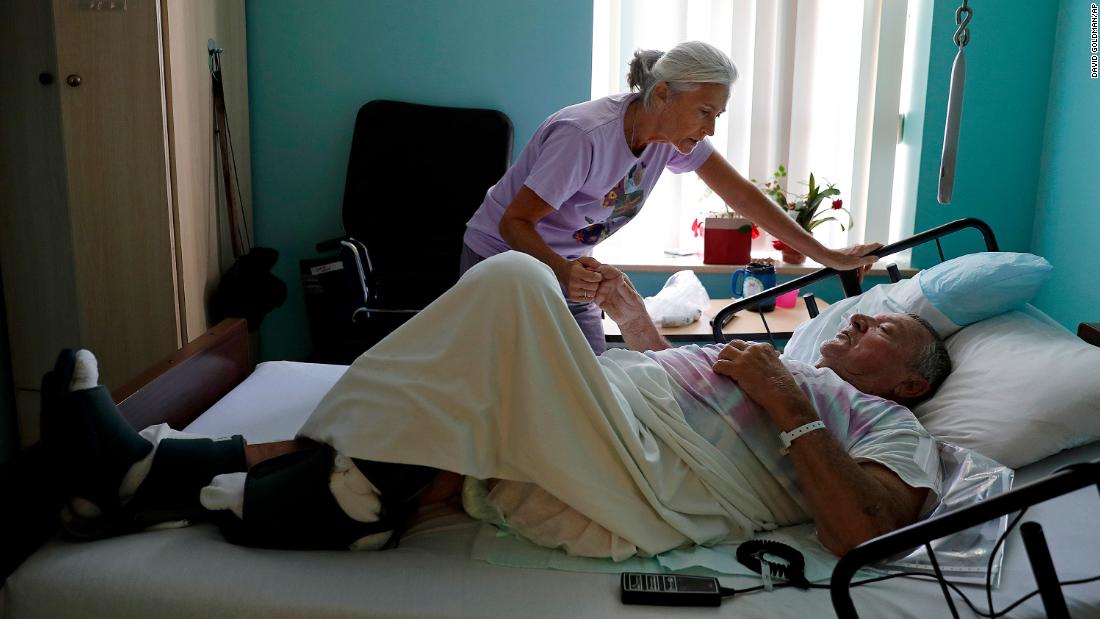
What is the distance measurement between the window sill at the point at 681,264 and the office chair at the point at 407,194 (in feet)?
2.13

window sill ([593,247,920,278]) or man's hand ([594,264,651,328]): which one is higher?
man's hand ([594,264,651,328])

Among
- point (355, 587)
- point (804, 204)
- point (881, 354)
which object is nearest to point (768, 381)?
point (881, 354)

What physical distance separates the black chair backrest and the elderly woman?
0.81 m

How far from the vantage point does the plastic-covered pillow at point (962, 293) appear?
6.56 feet

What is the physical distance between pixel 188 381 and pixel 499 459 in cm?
87

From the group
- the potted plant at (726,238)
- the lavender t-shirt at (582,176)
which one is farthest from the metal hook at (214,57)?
the potted plant at (726,238)

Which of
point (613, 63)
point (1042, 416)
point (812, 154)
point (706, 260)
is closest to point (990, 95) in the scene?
point (812, 154)

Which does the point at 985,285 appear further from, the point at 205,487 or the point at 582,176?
the point at 205,487

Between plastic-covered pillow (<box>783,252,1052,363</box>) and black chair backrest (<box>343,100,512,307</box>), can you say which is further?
black chair backrest (<box>343,100,512,307</box>)

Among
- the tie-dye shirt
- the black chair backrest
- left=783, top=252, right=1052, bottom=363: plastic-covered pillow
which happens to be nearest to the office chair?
the black chair backrest

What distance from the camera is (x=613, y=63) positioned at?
354 centimetres

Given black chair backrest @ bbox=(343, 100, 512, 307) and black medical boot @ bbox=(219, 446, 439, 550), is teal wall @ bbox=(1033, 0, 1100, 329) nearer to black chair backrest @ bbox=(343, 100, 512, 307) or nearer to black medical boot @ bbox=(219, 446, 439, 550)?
black chair backrest @ bbox=(343, 100, 512, 307)

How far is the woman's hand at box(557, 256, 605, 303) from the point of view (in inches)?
74.5

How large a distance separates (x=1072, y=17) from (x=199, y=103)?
3.16 meters
